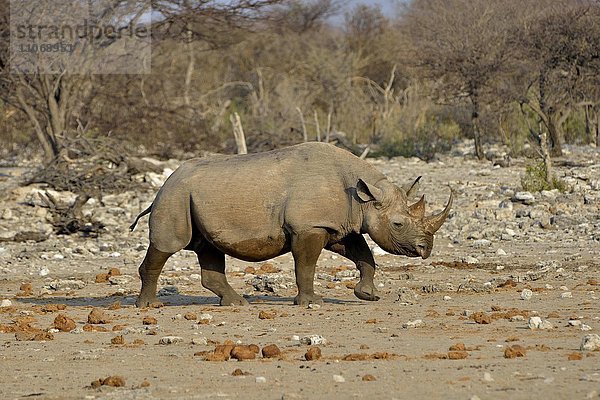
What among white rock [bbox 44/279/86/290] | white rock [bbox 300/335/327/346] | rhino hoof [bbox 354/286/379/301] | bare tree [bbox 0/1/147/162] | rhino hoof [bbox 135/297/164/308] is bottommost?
white rock [bbox 44/279/86/290]

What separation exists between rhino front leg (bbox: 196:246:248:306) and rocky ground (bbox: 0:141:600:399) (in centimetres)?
20

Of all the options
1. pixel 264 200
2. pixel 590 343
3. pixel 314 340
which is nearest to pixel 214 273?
pixel 264 200

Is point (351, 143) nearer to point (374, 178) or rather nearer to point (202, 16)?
point (202, 16)

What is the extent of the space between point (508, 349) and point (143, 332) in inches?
113

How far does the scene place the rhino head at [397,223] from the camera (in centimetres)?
973

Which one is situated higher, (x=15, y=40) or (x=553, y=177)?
(x=15, y=40)

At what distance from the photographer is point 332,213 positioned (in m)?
9.67

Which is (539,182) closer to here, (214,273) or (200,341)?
(214,273)

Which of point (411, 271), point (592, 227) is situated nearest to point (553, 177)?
point (592, 227)

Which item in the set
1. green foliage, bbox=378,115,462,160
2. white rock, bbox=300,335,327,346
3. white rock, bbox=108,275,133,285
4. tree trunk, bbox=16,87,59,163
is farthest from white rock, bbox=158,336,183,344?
green foliage, bbox=378,115,462,160

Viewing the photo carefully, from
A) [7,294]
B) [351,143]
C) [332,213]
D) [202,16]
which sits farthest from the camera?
[351,143]

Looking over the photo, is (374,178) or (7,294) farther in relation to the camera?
(7,294)

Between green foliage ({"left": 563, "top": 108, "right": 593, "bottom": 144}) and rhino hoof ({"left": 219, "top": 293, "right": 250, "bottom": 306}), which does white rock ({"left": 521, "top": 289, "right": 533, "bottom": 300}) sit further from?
green foliage ({"left": 563, "top": 108, "right": 593, "bottom": 144})

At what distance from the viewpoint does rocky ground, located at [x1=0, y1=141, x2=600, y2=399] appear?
602 cm
